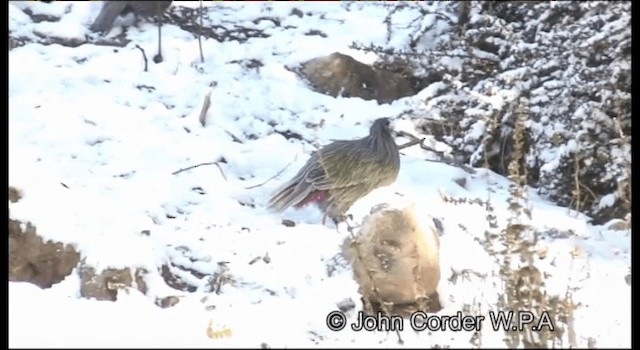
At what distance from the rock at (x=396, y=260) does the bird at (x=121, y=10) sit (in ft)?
13.3

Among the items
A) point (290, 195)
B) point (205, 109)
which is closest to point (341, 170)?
point (290, 195)

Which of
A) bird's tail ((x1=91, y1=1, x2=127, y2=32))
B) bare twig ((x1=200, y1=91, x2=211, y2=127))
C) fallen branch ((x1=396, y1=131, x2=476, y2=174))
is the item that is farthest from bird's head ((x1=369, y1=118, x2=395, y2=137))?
bird's tail ((x1=91, y1=1, x2=127, y2=32))

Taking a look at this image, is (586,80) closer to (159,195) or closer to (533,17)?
(533,17)

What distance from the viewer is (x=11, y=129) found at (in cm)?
431

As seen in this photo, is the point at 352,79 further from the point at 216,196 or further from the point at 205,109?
the point at 216,196

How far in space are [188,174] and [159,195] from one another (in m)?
0.47

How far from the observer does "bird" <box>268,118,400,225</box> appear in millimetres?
5539

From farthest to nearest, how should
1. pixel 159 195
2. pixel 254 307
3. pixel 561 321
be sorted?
pixel 159 195, pixel 254 307, pixel 561 321

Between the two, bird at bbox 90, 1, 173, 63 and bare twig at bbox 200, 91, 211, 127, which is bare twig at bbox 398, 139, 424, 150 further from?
bird at bbox 90, 1, 173, 63

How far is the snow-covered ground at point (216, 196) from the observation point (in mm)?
3586

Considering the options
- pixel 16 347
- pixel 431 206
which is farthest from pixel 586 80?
pixel 16 347

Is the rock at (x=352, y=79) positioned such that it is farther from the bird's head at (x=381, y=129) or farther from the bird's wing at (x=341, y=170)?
the bird's wing at (x=341, y=170)

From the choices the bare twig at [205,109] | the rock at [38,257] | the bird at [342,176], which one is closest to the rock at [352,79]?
the bare twig at [205,109]

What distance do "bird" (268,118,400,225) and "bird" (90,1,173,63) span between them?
281 cm
